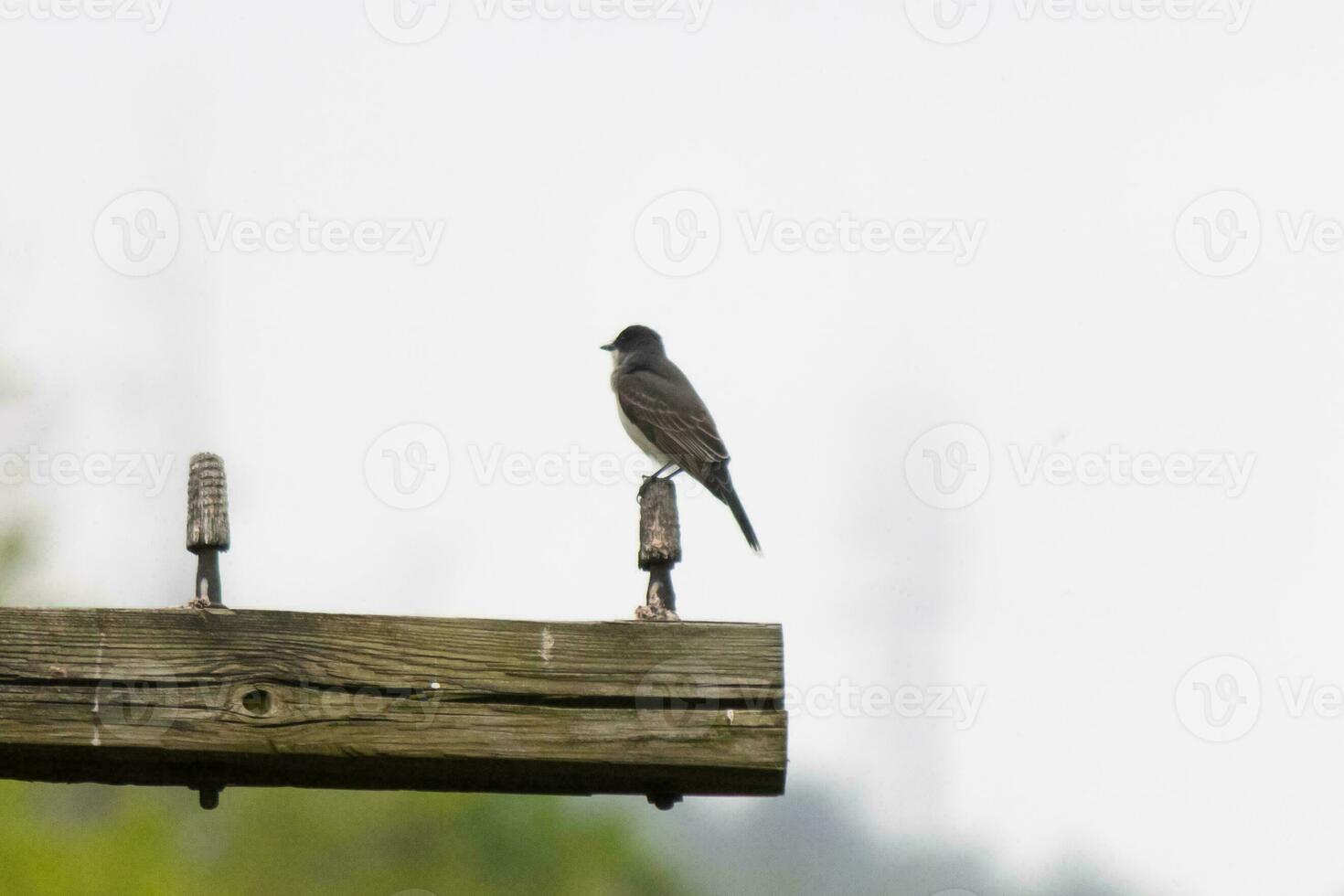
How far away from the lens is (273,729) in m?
2.86

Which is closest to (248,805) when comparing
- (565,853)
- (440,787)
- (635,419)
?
(565,853)

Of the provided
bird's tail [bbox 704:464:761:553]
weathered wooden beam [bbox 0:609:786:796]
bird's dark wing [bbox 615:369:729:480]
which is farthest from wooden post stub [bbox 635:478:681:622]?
bird's dark wing [bbox 615:369:729:480]

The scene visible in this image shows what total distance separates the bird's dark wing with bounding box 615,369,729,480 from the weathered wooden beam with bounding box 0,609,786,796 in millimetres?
5864

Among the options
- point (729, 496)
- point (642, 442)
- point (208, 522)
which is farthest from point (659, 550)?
point (642, 442)

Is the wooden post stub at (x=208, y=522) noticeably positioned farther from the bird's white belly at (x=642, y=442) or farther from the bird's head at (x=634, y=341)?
the bird's head at (x=634, y=341)

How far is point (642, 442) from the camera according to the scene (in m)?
9.60

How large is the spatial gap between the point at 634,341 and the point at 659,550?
303 inches

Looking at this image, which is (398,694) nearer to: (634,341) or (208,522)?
(208,522)

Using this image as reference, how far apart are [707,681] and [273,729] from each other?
0.72 m

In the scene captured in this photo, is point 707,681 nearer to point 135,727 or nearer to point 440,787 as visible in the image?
point 440,787

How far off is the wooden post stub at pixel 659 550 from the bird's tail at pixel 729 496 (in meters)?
4.05

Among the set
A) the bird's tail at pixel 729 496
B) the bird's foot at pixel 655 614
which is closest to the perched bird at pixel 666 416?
the bird's tail at pixel 729 496

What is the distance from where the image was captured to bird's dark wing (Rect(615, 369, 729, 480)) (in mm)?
8875

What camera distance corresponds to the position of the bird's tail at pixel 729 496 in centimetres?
753
